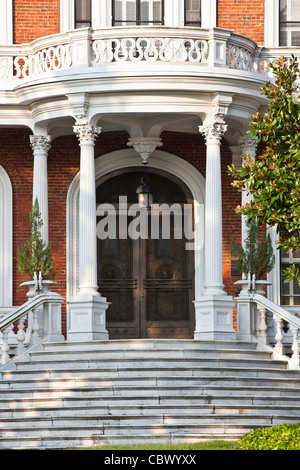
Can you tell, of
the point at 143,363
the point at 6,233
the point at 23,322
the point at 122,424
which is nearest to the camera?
the point at 122,424

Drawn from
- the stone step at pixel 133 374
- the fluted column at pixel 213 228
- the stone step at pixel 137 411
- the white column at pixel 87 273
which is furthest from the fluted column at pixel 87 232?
the stone step at pixel 137 411

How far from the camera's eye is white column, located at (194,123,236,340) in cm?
1933

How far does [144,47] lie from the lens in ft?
65.0

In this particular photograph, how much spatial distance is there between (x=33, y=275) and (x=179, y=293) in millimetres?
3677

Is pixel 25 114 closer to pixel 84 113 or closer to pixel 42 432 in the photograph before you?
pixel 84 113

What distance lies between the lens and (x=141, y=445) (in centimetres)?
1530

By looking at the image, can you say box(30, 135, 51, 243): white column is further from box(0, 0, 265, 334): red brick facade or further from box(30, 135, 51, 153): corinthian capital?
box(0, 0, 265, 334): red brick facade

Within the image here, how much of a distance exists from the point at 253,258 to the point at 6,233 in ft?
17.1

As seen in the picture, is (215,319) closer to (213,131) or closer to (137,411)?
(213,131)

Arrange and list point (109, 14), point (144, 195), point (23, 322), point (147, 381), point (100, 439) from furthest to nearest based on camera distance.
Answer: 1. point (109, 14)
2. point (144, 195)
3. point (23, 322)
4. point (147, 381)
5. point (100, 439)

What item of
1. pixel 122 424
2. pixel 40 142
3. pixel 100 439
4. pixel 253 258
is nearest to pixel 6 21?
pixel 40 142

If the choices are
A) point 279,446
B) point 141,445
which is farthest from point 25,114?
point 279,446

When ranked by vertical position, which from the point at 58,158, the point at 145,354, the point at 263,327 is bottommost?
the point at 145,354

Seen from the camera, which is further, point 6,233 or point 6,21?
point 6,233
